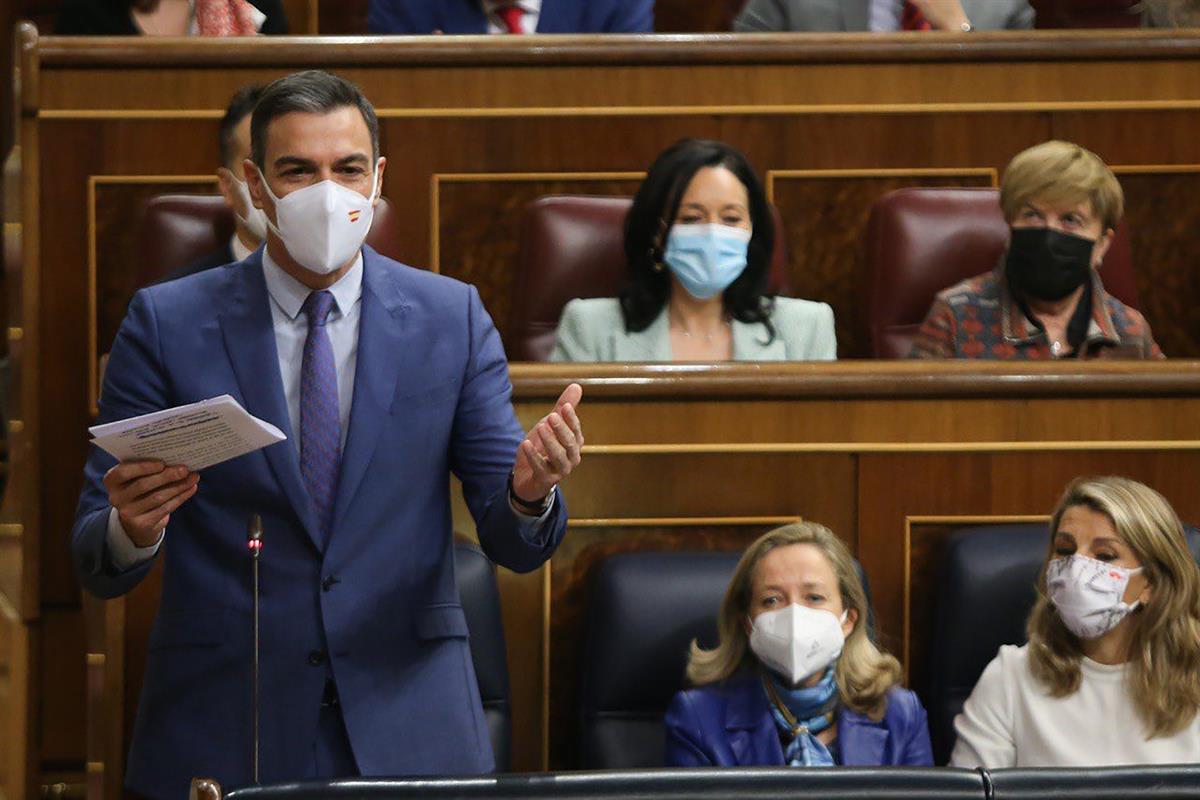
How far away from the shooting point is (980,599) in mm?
1314

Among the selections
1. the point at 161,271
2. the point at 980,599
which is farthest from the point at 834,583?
the point at 161,271

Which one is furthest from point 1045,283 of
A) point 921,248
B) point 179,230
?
point 179,230

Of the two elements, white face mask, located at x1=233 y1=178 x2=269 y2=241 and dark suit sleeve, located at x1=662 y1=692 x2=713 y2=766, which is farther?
white face mask, located at x1=233 y1=178 x2=269 y2=241

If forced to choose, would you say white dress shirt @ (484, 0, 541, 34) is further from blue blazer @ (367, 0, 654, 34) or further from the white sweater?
the white sweater

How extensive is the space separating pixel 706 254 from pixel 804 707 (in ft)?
1.59

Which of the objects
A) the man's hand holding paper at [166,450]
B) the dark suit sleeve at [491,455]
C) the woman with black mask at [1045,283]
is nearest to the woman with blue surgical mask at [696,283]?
the woman with black mask at [1045,283]

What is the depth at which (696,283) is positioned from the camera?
5.25 ft

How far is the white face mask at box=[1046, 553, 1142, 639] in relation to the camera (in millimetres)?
1233

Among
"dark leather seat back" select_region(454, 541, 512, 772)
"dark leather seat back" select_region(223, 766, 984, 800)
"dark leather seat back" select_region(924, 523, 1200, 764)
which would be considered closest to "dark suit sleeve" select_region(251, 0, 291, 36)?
"dark leather seat back" select_region(454, 541, 512, 772)

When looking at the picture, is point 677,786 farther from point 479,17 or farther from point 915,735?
point 479,17

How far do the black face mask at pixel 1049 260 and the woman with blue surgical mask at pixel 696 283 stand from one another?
0.18 metres

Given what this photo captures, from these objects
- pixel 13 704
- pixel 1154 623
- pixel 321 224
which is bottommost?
pixel 13 704

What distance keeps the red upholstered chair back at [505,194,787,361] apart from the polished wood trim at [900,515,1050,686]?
39 centimetres

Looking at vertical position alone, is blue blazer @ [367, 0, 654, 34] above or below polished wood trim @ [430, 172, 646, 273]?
above
